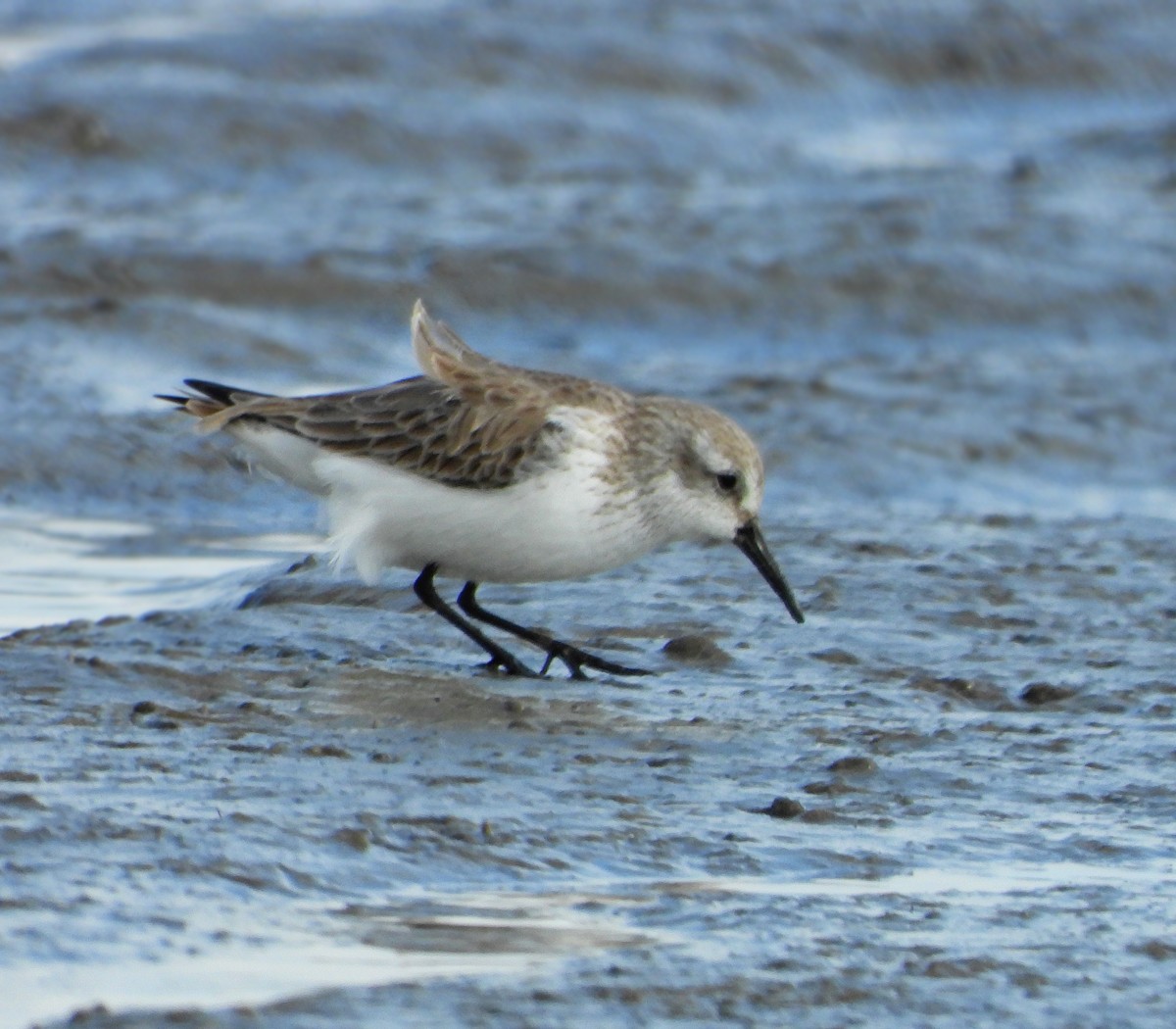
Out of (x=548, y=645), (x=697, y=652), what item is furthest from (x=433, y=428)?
(x=697, y=652)

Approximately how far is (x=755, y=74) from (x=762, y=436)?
7.40 meters

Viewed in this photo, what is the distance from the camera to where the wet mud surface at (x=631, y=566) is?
13.5 feet

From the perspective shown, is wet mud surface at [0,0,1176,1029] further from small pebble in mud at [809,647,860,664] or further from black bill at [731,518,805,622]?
black bill at [731,518,805,622]

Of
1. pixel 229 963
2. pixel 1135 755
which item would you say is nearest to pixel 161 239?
pixel 1135 755

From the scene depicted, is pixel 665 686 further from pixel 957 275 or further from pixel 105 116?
pixel 105 116

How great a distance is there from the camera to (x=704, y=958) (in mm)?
4000

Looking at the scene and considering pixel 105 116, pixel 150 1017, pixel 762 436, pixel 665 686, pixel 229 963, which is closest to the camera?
pixel 150 1017

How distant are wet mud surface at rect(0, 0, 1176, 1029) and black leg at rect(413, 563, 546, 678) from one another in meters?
0.13

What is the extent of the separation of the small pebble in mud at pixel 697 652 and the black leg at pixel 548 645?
0.50ft

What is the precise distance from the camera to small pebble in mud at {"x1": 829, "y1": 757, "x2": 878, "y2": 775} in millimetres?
5348

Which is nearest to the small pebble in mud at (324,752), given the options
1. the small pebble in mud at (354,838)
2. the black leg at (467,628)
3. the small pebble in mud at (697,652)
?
the small pebble in mud at (354,838)

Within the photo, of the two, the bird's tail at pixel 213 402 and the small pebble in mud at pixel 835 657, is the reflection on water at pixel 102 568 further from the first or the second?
the small pebble in mud at pixel 835 657

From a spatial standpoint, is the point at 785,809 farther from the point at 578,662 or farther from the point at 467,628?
the point at 467,628

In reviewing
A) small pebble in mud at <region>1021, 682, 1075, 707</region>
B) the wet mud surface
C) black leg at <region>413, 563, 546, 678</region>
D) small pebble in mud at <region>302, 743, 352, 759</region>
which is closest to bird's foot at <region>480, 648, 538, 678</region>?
black leg at <region>413, 563, 546, 678</region>
